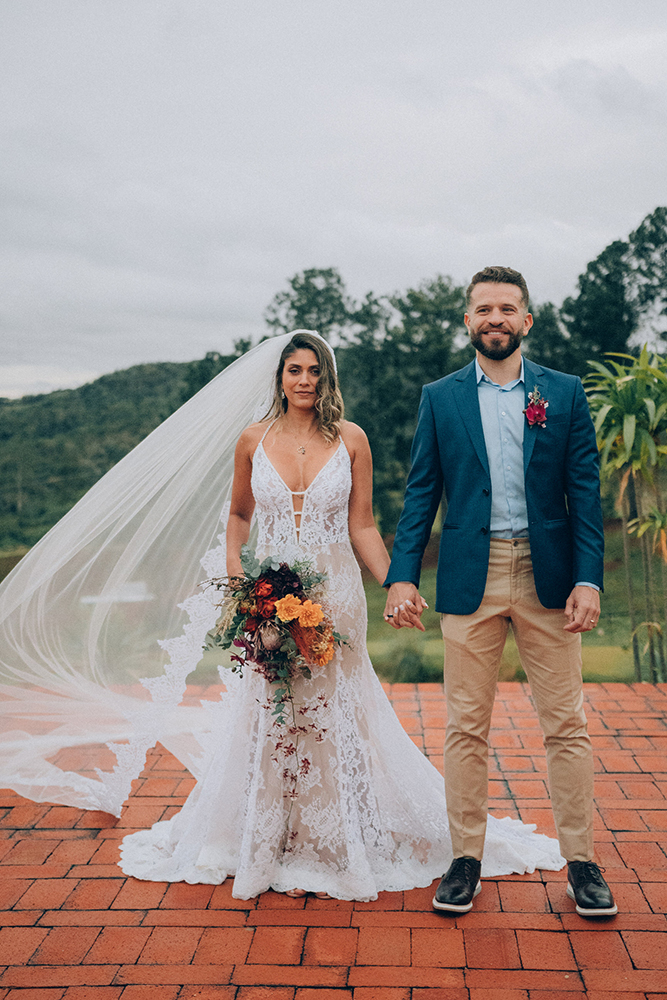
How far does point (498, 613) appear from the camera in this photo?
2.47m

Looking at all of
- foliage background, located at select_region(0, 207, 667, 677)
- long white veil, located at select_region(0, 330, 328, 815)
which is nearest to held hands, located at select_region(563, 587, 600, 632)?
long white veil, located at select_region(0, 330, 328, 815)

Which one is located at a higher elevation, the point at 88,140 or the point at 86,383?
the point at 88,140

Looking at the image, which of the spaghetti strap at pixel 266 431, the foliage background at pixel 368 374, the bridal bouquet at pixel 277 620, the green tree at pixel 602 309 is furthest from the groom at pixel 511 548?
the green tree at pixel 602 309

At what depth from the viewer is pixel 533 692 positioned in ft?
8.36

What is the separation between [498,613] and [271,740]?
2.92 feet

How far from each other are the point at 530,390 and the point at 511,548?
1.61 ft

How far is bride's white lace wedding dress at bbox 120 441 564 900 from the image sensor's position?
2.66 m

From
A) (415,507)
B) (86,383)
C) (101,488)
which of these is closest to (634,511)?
(415,507)

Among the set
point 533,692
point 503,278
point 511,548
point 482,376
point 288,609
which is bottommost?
point 533,692

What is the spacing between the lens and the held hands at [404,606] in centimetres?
245

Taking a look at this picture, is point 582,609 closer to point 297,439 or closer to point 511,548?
point 511,548

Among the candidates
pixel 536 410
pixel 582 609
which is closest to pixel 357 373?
pixel 536 410

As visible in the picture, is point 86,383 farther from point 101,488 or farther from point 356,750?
point 356,750

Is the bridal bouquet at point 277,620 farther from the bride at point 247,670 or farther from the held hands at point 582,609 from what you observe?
the held hands at point 582,609
